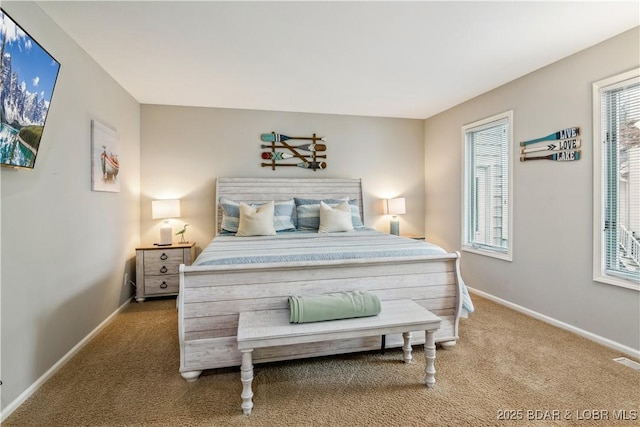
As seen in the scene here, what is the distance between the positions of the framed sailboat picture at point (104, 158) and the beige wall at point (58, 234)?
7 cm

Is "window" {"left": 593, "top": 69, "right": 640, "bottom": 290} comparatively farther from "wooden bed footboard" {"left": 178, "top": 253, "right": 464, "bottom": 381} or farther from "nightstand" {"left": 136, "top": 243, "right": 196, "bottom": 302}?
"nightstand" {"left": 136, "top": 243, "right": 196, "bottom": 302}

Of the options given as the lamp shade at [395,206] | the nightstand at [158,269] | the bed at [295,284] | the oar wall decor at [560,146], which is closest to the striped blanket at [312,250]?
the bed at [295,284]

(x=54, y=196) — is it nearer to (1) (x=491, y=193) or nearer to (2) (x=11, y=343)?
(2) (x=11, y=343)

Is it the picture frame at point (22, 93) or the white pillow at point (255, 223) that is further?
the white pillow at point (255, 223)

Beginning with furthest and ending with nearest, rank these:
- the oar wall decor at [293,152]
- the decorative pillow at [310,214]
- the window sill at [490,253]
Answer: the oar wall decor at [293,152]
the decorative pillow at [310,214]
the window sill at [490,253]

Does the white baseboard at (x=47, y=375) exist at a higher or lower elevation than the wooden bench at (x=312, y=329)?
lower

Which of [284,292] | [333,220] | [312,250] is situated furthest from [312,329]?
[333,220]

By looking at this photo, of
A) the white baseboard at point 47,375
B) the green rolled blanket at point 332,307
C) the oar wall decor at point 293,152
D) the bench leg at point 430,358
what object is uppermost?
the oar wall decor at point 293,152

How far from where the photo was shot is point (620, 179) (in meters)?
2.36

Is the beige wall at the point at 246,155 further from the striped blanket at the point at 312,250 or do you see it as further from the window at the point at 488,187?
the striped blanket at the point at 312,250

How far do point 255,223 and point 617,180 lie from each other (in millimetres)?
3197

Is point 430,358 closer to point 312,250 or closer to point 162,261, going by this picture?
point 312,250

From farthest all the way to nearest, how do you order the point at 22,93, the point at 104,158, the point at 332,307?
1. the point at 104,158
2. the point at 332,307
3. the point at 22,93

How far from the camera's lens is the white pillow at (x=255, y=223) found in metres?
3.31
